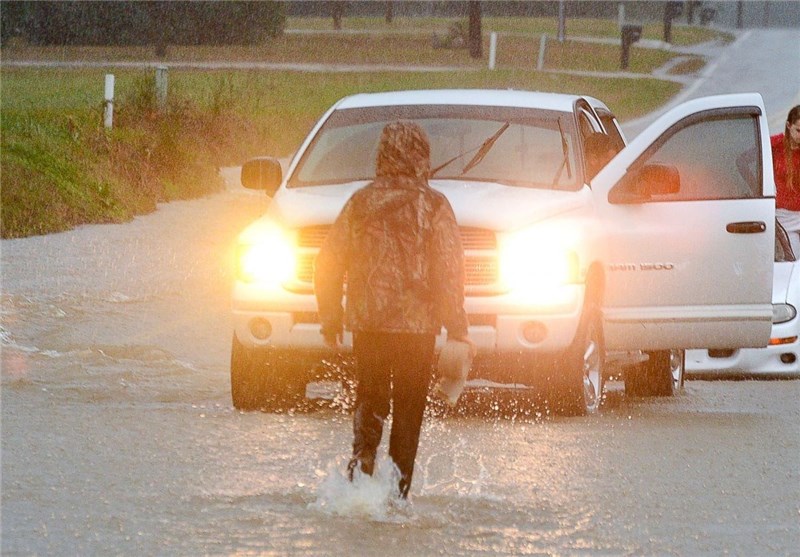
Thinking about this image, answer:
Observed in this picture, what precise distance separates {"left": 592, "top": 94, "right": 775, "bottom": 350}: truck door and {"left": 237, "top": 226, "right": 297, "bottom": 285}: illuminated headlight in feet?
6.04

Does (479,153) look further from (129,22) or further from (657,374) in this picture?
(129,22)

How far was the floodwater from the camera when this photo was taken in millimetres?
7340

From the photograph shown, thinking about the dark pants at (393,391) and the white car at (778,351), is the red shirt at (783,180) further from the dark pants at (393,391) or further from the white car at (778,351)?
the dark pants at (393,391)

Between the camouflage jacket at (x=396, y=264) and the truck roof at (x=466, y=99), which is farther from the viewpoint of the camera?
the truck roof at (x=466, y=99)

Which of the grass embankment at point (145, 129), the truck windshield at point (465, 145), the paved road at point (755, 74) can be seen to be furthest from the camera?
the paved road at point (755, 74)

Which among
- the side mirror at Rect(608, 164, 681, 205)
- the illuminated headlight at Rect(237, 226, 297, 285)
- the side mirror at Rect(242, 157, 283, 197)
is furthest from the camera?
the side mirror at Rect(242, 157, 283, 197)

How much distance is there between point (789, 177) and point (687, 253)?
2387 mm

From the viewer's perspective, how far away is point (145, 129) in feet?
83.0

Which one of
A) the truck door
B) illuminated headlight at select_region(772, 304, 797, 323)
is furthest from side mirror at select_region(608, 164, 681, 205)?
illuminated headlight at select_region(772, 304, 797, 323)

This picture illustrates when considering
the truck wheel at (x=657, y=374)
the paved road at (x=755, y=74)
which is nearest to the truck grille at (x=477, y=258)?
the truck wheel at (x=657, y=374)

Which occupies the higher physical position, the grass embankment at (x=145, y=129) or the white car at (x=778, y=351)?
the grass embankment at (x=145, y=129)

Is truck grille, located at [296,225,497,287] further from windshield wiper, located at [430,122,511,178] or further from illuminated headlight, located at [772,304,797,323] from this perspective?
illuminated headlight, located at [772,304,797,323]

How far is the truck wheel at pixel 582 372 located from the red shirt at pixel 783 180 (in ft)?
8.93

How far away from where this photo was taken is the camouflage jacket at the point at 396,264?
24.7 ft
